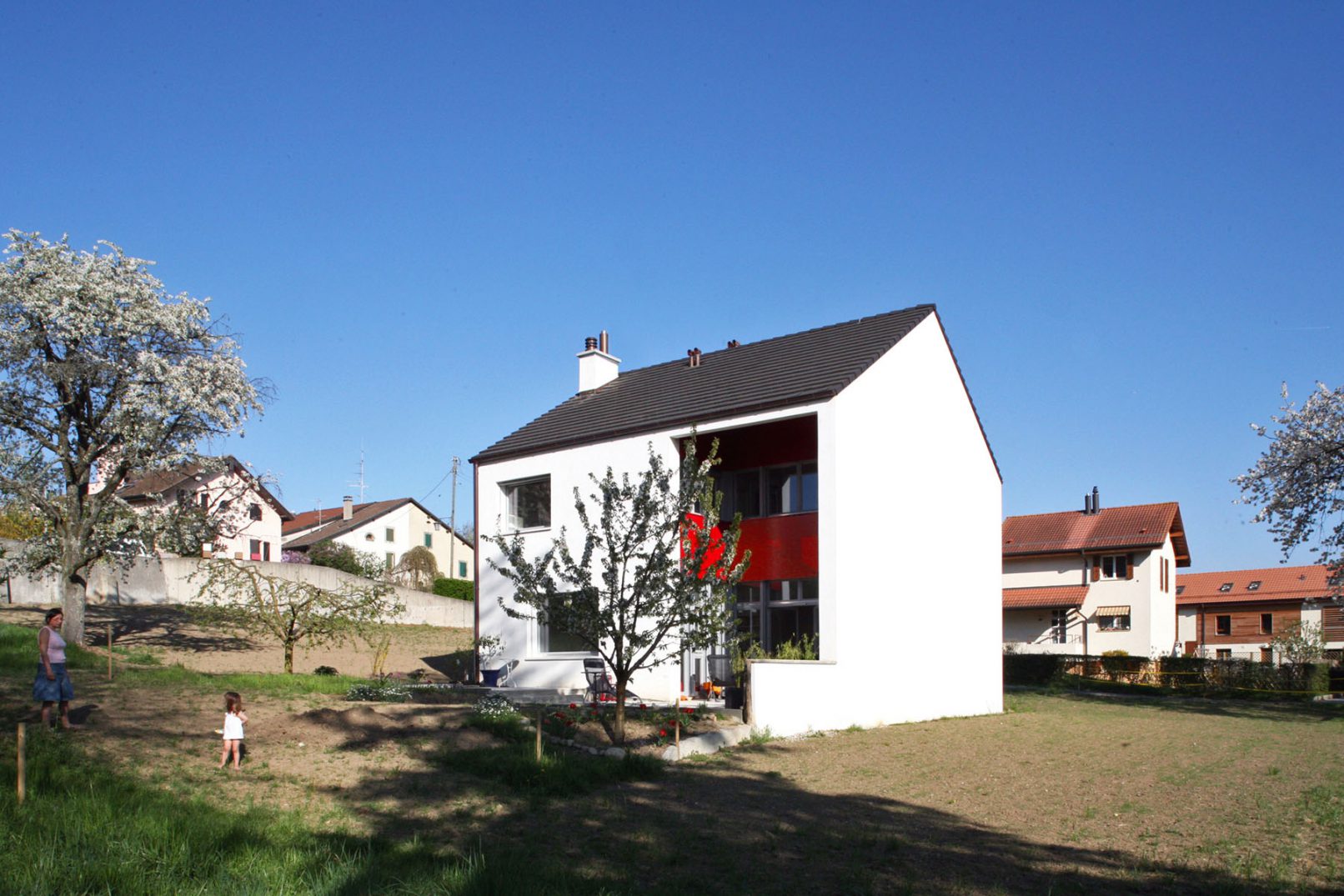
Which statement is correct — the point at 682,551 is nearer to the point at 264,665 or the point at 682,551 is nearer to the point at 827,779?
the point at 827,779

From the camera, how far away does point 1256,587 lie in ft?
187

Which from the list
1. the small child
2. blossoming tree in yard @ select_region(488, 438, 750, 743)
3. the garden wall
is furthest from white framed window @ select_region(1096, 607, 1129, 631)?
the small child

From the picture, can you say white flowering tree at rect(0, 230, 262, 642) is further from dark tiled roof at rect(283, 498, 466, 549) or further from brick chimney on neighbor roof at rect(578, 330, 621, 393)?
dark tiled roof at rect(283, 498, 466, 549)

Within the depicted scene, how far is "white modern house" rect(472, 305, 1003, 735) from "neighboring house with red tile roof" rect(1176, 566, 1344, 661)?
34.9 m

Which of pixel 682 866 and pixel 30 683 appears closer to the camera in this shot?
pixel 682 866

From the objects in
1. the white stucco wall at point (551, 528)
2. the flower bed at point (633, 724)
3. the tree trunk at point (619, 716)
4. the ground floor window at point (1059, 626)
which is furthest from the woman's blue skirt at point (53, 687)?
the ground floor window at point (1059, 626)

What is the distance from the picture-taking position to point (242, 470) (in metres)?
26.4

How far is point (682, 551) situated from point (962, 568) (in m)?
11.7

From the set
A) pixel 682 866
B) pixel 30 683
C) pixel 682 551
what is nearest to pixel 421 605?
pixel 30 683

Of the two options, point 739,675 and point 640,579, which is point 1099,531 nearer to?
point 739,675

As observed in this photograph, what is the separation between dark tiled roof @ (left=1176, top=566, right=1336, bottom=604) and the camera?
54.3 metres

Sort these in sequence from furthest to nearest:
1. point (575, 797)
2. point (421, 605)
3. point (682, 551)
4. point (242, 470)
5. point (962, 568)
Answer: point (421, 605) < point (242, 470) < point (962, 568) < point (682, 551) < point (575, 797)

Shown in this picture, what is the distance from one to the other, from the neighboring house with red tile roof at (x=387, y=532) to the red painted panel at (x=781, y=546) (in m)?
37.2

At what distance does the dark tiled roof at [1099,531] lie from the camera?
148 ft
